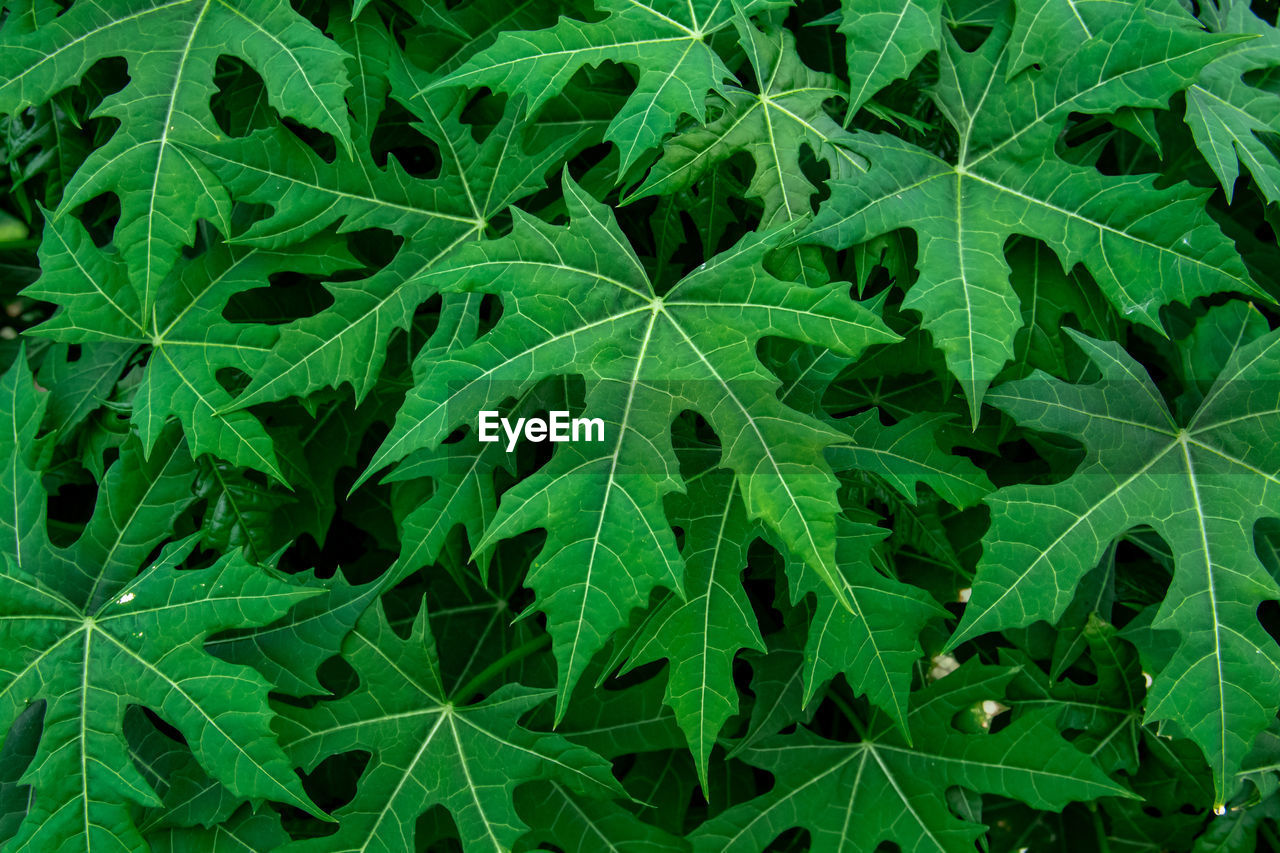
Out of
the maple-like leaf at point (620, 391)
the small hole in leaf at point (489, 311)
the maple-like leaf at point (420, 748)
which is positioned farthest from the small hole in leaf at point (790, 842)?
the small hole in leaf at point (489, 311)

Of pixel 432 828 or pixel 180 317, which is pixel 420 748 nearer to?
pixel 432 828

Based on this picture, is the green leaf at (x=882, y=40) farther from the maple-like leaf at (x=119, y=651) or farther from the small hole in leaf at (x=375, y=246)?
the maple-like leaf at (x=119, y=651)

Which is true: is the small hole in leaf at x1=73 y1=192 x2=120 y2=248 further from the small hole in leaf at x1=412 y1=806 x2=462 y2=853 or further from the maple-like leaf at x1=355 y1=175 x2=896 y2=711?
the small hole in leaf at x1=412 y1=806 x2=462 y2=853

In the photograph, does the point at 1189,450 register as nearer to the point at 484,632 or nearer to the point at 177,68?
the point at 484,632

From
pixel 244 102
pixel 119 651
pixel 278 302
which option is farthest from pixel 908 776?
pixel 244 102

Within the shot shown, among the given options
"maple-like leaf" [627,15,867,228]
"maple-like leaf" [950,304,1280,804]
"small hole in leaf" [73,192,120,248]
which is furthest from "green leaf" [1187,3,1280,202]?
"small hole in leaf" [73,192,120,248]

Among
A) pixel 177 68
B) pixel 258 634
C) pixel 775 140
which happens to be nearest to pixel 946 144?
pixel 775 140
